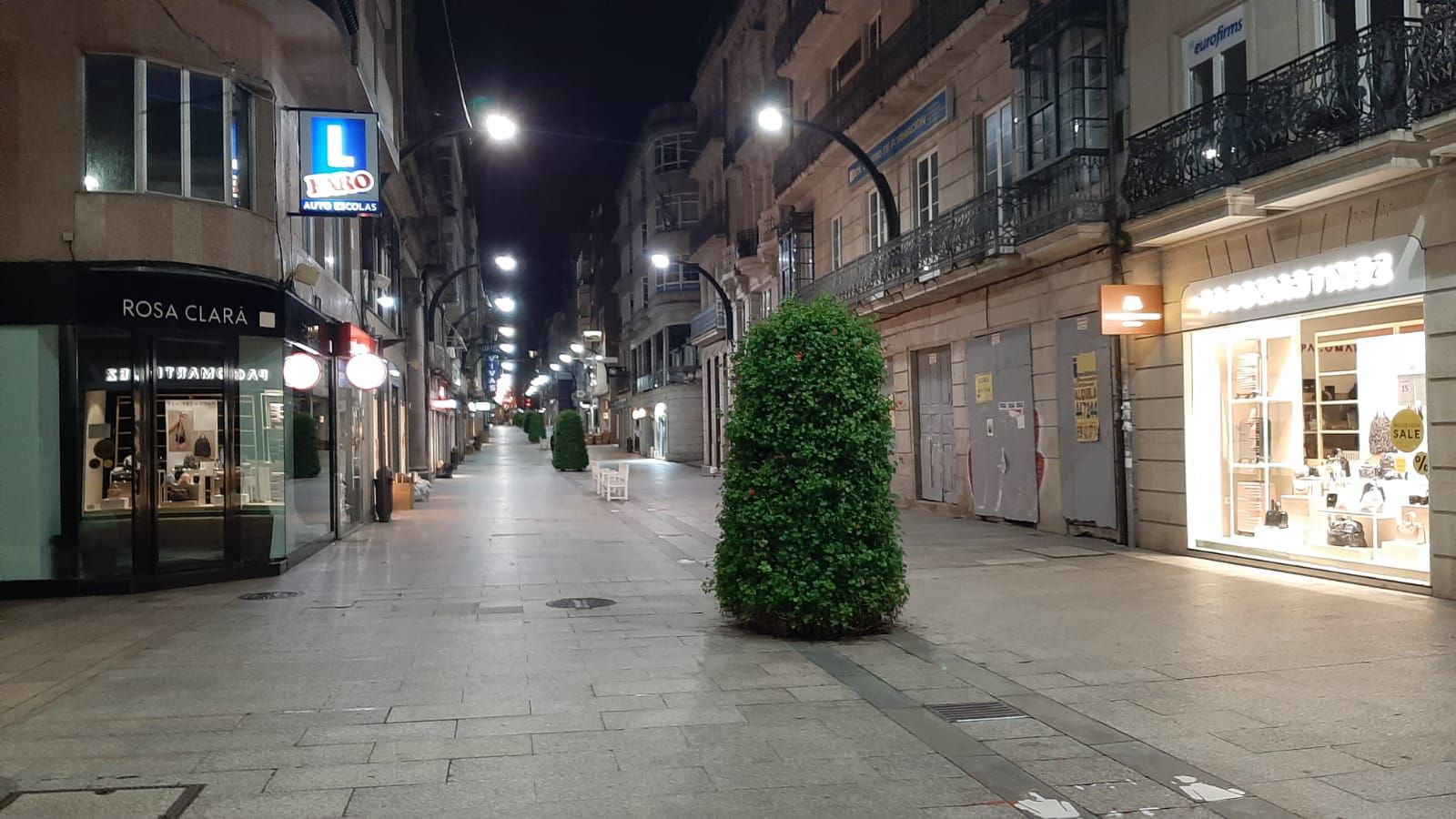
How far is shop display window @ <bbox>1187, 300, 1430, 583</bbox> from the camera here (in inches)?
413

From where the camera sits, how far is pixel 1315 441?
11.8 metres

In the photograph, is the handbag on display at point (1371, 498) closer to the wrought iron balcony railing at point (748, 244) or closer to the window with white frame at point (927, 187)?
the window with white frame at point (927, 187)

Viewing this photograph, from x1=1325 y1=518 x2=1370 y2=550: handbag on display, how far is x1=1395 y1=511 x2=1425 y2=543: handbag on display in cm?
41

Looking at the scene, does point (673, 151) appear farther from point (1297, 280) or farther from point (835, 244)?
point (1297, 280)

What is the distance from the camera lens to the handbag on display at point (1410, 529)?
10.3m

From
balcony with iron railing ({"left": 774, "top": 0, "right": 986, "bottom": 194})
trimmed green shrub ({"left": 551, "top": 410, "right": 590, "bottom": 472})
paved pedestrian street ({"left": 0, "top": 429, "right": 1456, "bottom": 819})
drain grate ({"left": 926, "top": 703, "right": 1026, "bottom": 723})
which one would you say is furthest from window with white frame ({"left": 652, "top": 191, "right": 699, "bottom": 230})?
drain grate ({"left": 926, "top": 703, "right": 1026, "bottom": 723})

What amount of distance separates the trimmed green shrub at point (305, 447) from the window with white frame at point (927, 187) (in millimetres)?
11317

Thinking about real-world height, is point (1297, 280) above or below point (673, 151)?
below

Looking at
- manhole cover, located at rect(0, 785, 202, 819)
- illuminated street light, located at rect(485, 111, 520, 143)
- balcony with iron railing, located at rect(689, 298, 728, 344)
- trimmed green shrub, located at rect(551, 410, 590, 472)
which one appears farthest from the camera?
trimmed green shrub, located at rect(551, 410, 590, 472)

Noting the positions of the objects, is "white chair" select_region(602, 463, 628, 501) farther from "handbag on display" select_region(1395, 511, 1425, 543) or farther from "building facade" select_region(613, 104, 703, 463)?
"building facade" select_region(613, 104, 703, 463)

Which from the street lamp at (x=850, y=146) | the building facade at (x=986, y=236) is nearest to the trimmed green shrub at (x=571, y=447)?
the building facade at (x=986, y=236)

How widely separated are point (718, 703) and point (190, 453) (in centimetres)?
818

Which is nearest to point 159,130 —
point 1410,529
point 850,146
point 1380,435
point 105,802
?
point 105,802

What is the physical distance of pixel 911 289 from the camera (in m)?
19.1
